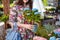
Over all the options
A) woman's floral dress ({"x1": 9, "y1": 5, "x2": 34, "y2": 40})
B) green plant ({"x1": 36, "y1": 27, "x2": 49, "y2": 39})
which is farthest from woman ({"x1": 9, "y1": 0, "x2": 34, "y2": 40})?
green plant ({"x1": 36, "y1": 27, "x2": 49, "y2": 39})

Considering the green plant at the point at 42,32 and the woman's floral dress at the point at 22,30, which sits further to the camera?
the woman's floral dress at the point at 22,30

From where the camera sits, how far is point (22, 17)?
2.10 meters

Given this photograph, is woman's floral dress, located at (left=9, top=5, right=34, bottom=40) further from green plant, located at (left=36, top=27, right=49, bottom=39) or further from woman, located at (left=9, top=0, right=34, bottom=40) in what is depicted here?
green plant, located at (left=36, top=27, right=49, bottom=39)

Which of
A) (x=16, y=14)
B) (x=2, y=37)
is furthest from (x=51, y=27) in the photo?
(x=2, y=37)

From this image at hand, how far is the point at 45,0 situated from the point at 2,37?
655mm

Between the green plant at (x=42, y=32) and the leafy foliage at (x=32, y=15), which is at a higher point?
the leafy foliage at (x=32, y=15)

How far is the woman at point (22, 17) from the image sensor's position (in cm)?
205

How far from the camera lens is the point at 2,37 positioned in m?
2.29

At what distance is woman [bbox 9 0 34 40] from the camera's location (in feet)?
6.73

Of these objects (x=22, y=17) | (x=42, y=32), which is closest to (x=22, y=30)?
(x=22, y=17)

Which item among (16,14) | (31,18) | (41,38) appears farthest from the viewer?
(16,14)

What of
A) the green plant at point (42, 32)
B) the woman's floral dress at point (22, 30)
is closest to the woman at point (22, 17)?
the woman's floral dress at point (22, 30)

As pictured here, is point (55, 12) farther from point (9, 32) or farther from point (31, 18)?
point (9, 32)

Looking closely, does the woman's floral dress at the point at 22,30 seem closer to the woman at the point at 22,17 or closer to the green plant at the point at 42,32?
the woman at the point at 22,17
